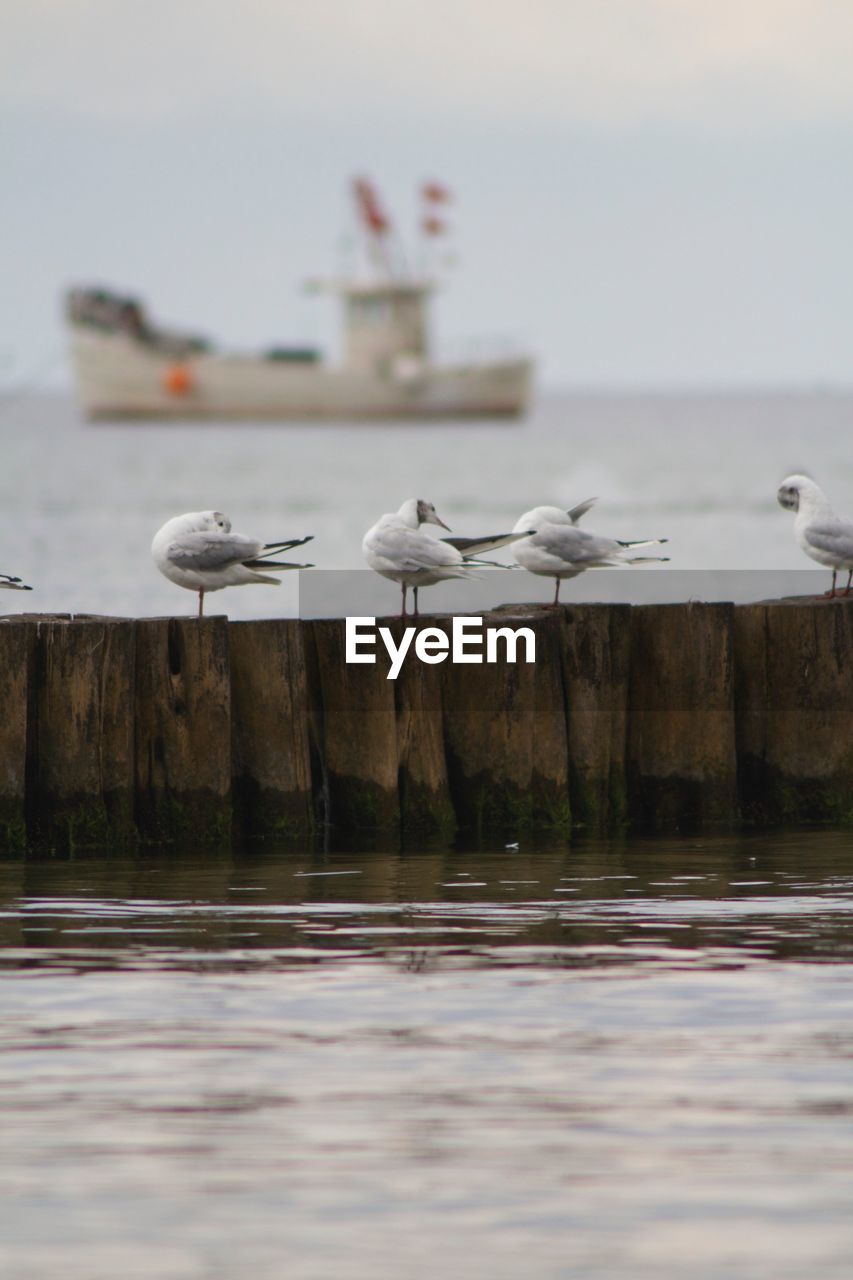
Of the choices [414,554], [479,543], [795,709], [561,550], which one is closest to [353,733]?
[414,554]

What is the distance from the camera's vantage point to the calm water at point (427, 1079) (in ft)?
18.8

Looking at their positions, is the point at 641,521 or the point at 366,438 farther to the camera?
the point at 366,438

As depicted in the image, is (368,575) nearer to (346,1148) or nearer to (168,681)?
(168,681)

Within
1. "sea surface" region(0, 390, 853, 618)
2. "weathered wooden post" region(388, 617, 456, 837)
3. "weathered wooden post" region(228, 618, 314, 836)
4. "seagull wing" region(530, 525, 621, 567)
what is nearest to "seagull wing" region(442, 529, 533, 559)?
"seagull wing" region(530, 525, 621, 567)

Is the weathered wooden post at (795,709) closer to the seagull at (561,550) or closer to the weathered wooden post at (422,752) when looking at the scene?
the seagull at (561,550)

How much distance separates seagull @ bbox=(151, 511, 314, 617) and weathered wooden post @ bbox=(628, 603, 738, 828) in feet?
6.73

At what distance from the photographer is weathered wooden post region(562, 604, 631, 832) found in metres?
12.3

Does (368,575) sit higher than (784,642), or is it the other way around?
(368,575)

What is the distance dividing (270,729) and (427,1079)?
4.93m

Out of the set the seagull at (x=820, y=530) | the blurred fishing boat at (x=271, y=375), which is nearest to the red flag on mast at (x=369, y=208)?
the blurred fishing boat at (x=271, y=375)

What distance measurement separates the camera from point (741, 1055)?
7352 millimetres

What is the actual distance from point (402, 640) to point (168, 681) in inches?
49.9

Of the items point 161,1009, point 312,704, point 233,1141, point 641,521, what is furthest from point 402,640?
point 641,521

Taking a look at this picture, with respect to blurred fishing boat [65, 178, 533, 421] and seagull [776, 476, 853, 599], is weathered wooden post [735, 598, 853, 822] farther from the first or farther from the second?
blurred fishing boat [65, 178, 533, 421]
